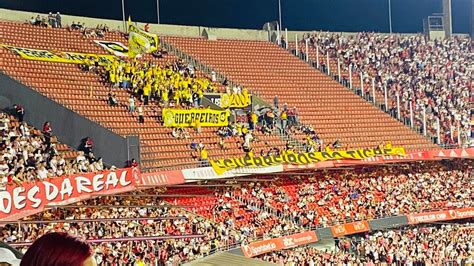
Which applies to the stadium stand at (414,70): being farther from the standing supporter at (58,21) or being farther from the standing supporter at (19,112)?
the standing supporter at (19,112)

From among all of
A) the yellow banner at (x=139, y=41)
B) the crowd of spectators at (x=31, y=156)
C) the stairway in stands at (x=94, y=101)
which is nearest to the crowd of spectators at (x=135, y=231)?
the crowd of spectators at (x=31, y=156)

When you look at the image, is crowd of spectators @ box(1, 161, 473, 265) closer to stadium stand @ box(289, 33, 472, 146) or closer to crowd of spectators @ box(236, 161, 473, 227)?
crowd of spectators @ box(236, 161, 473, 227)

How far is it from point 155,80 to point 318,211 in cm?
833

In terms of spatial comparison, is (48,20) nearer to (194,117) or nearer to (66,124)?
(194,117)

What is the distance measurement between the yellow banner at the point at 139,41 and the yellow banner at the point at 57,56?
1056 millimetres

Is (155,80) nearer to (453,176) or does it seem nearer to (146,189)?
(146,189)

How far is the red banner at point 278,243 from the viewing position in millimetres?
25438

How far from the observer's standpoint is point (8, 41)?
2902cm

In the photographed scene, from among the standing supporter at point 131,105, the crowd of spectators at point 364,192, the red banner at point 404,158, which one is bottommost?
the crowd of spectators at point 364,192

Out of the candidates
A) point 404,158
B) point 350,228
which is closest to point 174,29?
point 404,158

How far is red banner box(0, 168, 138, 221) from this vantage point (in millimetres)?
16016

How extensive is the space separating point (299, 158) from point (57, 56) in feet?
33.1

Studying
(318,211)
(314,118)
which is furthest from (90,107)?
(314,118)

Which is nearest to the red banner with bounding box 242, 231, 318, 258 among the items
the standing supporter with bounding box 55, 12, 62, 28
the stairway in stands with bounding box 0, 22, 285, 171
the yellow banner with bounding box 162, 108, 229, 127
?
the stairway in stands with bounding box 0, 22, 285, 171
